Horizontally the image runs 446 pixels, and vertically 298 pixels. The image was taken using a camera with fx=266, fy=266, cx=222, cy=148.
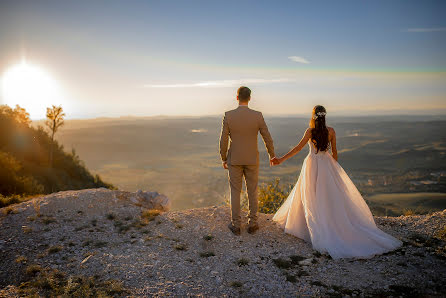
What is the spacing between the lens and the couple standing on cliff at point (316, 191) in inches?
225

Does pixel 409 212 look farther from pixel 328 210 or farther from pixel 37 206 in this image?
pixel 37 206

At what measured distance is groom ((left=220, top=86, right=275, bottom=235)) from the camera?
19.5 ft

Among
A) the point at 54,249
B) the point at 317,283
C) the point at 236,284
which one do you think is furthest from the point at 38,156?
the point at 317,283

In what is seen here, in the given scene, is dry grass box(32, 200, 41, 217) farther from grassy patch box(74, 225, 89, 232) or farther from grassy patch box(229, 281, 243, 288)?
grassy patch box(229, 281, 243, 288)

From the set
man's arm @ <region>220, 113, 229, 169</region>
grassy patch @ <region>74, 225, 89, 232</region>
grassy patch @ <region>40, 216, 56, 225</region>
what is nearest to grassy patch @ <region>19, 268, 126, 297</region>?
grassy patch @ <region>74, 225, 89, 232</region>

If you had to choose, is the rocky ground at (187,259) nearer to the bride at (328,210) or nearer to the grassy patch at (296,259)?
the grassy patch at (296,259)

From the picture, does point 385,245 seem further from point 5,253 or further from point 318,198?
point 5,253

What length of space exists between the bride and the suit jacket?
883 millimetres

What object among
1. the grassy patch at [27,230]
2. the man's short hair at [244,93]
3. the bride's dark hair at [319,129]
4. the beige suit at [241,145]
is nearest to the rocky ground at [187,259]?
the grassy patch at [27,230]

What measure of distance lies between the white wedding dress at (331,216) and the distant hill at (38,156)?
15.6m

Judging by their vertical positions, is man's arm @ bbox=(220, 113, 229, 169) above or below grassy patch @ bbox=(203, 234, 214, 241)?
above

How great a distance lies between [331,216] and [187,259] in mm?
3285

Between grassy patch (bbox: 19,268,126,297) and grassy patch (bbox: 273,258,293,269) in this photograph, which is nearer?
grassy patch (bbox: 19,268,126,297)

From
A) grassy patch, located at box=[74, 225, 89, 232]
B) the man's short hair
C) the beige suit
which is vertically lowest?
grassy patch, located at box=[74, 225, 89, 232]
